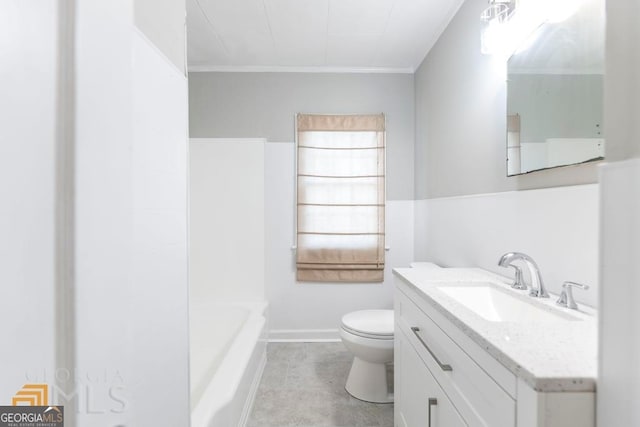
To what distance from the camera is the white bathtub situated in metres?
1.36

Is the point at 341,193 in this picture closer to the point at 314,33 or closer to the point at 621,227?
the point at 314,33

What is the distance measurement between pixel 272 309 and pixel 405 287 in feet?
5.66

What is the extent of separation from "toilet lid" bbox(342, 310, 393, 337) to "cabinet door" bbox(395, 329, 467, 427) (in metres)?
0.32

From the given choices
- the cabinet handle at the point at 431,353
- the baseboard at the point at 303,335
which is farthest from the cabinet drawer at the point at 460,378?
the baseboard at the point at 303,335

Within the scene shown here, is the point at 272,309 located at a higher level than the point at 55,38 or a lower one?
lower

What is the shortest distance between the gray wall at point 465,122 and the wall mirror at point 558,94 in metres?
0.07

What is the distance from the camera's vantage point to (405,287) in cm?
142

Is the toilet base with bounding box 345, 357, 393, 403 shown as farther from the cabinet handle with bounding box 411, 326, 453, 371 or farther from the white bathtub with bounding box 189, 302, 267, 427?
the cabinet handle with bounding box 411, 326, 453, 371

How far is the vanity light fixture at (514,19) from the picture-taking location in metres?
1.17

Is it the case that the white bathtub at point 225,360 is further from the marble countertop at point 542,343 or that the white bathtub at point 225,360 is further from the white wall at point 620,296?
the white wall at point 620,296

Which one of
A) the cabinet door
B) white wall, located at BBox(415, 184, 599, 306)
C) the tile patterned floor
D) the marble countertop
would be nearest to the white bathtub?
the tile patterned floor

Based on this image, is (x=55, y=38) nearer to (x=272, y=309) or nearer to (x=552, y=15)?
(x=552, y=15)

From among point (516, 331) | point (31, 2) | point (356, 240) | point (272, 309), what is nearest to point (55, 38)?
point (31, 2)

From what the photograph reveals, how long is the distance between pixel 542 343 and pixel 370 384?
1463 millimetres
